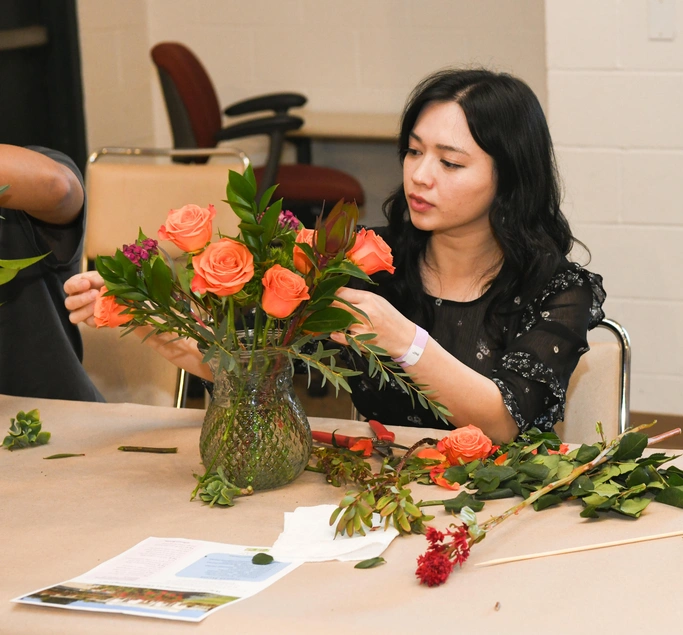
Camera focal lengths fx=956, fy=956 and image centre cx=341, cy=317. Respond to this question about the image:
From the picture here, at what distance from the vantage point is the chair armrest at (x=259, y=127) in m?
3.77

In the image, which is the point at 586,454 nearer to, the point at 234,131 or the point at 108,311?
the point at 108,311

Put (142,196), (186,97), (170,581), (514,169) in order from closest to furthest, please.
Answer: (170,581), (514,169), (142,196), (186,97)

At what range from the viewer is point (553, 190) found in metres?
1.77

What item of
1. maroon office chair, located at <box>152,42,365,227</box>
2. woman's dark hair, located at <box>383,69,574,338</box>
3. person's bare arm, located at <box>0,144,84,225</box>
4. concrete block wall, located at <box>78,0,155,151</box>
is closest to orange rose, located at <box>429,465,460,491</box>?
woman's dark hair, located at <box>383,69,574,338</box>

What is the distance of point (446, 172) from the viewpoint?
5.46 feet

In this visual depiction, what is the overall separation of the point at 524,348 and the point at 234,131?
2416 mm

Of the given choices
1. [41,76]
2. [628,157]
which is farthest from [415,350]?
[41,76]

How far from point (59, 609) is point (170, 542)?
0.17m

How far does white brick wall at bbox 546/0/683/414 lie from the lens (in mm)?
2584

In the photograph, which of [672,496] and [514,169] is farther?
[514,169]

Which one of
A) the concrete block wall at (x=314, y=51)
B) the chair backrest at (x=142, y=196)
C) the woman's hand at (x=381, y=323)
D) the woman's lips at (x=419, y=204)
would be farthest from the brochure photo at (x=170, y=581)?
the concrete block wall at (x=314, y=51)

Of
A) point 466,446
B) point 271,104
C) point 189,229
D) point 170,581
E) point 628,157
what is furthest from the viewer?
point 271,104

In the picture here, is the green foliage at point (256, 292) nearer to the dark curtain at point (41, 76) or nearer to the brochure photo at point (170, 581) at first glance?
the brochure photo at point (170, 581)

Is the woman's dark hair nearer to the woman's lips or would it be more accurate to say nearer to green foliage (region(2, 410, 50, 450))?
the woman's lips
